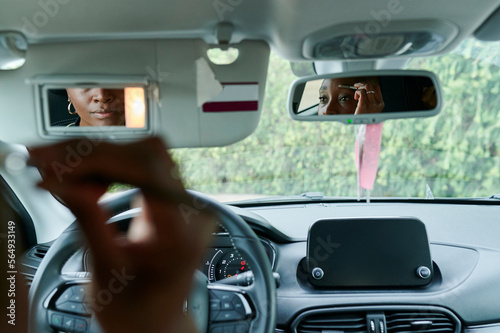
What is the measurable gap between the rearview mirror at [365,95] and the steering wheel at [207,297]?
5.26 ft

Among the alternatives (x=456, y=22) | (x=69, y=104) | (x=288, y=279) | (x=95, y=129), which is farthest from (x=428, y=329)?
(x=69, y=104)

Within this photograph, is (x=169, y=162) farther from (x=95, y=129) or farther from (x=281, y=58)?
(x=281, y=58)

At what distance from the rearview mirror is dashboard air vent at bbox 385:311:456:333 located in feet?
3.84

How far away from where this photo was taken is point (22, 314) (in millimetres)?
1688

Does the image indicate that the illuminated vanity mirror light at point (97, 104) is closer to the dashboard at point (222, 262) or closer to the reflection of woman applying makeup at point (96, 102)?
the reflection of woman applying makeup at point (96, 102)

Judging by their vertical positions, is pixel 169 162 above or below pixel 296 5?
below

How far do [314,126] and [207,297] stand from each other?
223 cm

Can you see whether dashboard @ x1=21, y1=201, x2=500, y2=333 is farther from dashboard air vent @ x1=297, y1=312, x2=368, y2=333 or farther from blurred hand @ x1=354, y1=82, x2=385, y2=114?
blurred hand @ x1=354, y1=82, x2=385, y2=114

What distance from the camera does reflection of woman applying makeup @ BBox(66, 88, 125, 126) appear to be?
3.27 meters

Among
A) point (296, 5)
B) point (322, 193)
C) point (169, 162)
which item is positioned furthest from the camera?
point (322, 193)

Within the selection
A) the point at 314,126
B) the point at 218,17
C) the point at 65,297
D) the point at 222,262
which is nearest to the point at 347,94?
the point at 314,126

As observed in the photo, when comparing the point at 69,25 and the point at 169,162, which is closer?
the point at 169,162

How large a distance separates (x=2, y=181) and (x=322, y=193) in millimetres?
2075

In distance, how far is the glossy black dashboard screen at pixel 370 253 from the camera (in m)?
2.73
